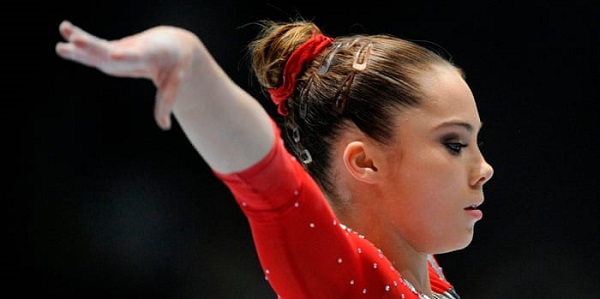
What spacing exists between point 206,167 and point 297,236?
1142 millimetres

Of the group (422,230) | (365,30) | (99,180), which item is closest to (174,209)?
(99,180)

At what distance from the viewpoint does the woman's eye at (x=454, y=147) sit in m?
1.18

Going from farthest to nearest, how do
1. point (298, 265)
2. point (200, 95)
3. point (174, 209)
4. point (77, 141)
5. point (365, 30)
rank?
point (365, 30) → point (174, 209) → point (77, 141) → point (298, 265) → point (200, 95)

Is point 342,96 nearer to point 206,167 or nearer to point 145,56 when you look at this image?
point 145,56

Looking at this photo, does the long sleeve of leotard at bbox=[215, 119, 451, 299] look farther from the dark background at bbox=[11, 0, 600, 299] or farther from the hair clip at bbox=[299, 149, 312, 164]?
the dark background at bbox=[11, 0, 600, 299]

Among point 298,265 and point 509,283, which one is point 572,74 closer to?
point 509,283

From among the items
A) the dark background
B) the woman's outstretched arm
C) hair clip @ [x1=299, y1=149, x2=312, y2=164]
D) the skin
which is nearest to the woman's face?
the skin

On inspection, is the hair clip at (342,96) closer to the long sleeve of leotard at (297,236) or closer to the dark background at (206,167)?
the long sleeve of leotard at (297,236)

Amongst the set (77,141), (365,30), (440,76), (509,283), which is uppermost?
(440,76)

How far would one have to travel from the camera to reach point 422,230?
1205 millimetres

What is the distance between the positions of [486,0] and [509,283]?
0.78m

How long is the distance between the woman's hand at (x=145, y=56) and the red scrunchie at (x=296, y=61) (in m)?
0.52

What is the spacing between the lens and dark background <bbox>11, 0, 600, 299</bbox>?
178 cm

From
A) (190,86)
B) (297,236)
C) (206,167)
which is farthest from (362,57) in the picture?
(206,167)
